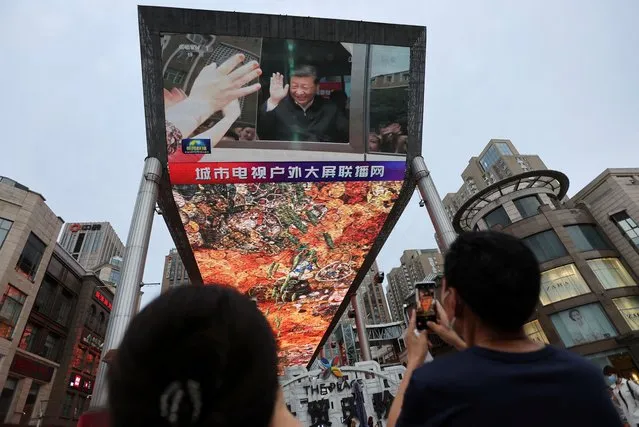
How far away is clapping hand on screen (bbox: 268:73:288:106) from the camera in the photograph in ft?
34.2

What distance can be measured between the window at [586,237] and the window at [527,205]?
223 cm

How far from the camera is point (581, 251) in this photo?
855 inches

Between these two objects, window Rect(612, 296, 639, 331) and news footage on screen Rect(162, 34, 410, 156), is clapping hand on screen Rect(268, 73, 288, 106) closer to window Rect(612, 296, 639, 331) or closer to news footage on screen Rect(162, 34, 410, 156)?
news footage on screen Rect(162, 34, 410, 156)

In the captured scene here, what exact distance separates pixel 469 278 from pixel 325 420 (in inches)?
566

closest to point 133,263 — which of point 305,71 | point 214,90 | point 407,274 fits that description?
point 214,90

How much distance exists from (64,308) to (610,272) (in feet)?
118

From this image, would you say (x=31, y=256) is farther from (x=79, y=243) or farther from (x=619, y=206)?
(x=79, y=243)

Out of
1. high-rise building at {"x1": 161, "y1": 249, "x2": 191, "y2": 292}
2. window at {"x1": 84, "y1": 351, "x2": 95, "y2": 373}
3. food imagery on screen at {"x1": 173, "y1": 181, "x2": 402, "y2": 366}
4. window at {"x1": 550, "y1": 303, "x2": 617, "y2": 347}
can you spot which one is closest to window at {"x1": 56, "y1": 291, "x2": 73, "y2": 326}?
window at {"x1": 84, "y1": 351, "x2": 95, "y2": 373}

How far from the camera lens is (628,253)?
21391 millimetres

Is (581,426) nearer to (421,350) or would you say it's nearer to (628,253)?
(421,350)

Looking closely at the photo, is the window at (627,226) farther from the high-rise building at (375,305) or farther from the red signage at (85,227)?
the red signage at (85,227)

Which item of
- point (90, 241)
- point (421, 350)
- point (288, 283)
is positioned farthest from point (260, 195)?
point (90, 241)

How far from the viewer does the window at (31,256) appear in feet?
63.1

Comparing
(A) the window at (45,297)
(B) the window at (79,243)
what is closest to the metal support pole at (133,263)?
(A) the window at (45,297)
